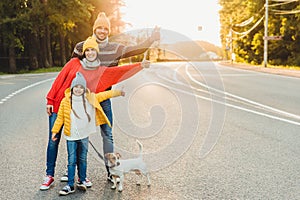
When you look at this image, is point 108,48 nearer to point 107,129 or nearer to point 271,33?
point 107,129

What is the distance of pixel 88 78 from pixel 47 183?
1.27m

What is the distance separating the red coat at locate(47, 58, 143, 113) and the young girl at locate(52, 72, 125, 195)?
0.37 feet

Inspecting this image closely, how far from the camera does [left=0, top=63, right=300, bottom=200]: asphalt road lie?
464cm

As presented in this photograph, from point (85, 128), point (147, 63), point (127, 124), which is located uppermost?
point (147, 63)

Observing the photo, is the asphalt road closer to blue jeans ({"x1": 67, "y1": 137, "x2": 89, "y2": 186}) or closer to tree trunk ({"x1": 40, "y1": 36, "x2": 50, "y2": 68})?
blue jeans ({"x1": 67, "y1": 137, "x2": 89, "y2": 186})

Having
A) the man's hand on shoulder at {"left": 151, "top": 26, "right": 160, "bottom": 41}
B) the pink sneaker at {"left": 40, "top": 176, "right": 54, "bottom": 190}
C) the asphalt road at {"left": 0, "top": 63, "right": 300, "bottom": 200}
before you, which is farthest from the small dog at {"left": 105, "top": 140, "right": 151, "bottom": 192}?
the man's hand on shoulder at {"left": 151, "top": 26, "right": 160, "bottom": 41}

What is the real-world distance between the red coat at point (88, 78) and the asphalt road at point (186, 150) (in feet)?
0.88

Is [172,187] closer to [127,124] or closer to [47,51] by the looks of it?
[127,124]

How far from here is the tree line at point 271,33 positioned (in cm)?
4306

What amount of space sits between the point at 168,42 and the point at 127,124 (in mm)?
4753

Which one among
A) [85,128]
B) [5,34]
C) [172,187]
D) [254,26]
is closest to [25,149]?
[85,128]

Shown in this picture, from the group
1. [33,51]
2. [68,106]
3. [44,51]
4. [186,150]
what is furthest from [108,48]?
[44,51]

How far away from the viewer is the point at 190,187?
4.70 m

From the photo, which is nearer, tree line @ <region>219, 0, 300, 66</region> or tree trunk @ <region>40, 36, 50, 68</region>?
tree trunk @ <region>40, 36, 50, 68</region>
